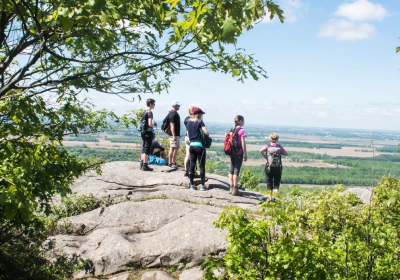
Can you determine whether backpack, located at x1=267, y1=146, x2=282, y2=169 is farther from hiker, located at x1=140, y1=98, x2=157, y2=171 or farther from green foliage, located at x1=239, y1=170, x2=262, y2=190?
green foliage, located at x1=239, y1=170, x2=262, y2=190

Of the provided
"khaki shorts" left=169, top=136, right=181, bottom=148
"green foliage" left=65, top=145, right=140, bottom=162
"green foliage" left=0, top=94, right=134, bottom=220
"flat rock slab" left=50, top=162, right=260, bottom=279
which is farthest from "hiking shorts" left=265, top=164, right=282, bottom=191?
"green foliage" left=0, top=94, right=134, bottom=220

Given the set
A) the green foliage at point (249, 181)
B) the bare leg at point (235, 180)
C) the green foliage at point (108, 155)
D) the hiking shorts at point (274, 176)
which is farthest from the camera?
the green foliage at point (249, 181)

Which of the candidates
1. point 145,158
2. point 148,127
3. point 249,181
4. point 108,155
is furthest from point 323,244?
point 108,155

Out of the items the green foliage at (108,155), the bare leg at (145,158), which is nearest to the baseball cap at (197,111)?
the green foliage at (108,155)

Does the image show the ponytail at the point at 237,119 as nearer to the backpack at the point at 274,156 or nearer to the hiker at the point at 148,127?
the backpack at the point at 274,156

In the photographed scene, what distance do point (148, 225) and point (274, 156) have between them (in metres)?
3.70

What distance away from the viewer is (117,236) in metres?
6.69

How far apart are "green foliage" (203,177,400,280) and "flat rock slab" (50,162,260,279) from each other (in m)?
0.71

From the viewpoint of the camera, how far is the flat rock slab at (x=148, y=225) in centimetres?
616

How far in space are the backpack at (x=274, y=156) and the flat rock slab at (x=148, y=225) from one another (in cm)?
124

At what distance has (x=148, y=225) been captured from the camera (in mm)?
7379

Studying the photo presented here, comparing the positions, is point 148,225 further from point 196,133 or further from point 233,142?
point 233,142

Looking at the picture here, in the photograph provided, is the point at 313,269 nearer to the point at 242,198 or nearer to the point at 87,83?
the point at 87,83

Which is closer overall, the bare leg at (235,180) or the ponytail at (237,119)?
the ponytail at (237,119)
